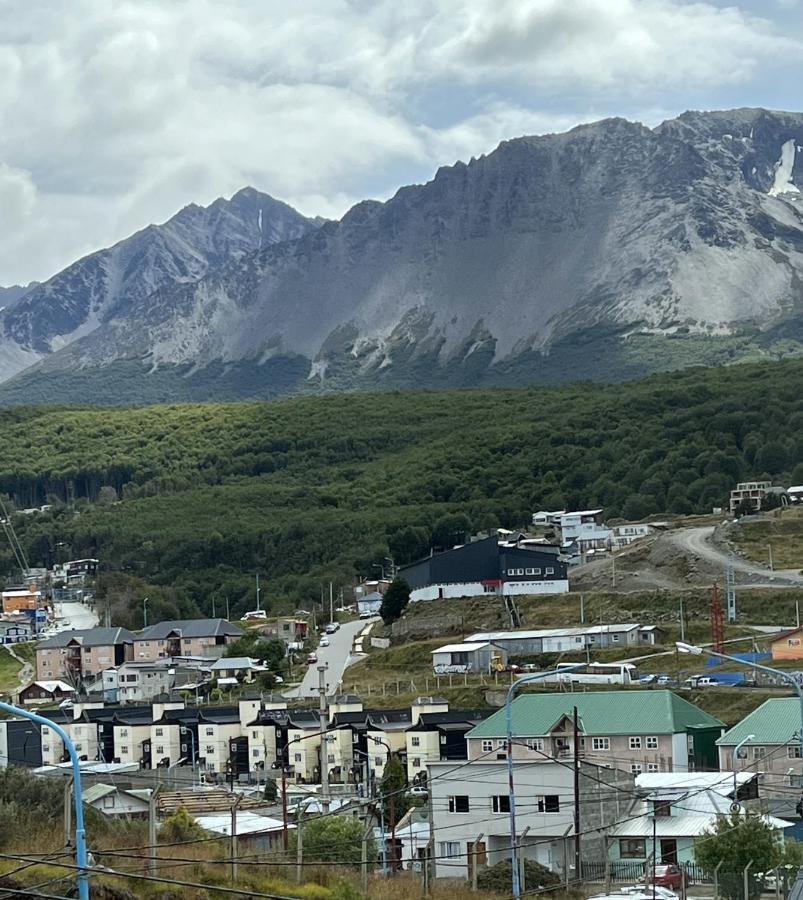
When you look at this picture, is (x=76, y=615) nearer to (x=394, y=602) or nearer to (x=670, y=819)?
(x=394, y=602)

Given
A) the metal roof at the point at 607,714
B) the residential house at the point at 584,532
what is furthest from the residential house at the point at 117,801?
the residential house at the point at 584,532

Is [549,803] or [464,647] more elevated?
[549,803]

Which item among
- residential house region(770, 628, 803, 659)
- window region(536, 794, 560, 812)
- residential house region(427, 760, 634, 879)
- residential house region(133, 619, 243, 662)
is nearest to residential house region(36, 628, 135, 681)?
residential house region(133, 619, 243, 662)

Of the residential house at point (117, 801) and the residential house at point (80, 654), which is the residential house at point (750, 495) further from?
the residential house at point (117, 801)

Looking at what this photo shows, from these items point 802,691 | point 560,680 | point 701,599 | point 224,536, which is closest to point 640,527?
point 701,599

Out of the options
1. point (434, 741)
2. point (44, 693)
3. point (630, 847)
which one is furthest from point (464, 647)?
point (630, 847)

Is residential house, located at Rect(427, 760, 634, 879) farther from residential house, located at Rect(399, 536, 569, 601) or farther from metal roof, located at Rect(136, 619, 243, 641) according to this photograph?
metal roof, located at Rect(136, 619, 243, 641)
